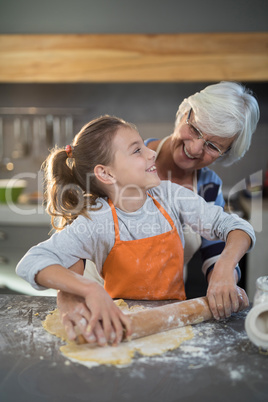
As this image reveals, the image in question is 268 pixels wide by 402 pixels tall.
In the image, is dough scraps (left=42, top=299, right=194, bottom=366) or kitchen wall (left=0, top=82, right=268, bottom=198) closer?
dough scraps (left=42, top=299, right=194, bottom=366)

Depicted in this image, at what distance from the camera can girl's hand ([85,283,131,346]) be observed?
813 mm

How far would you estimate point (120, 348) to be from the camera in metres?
0.81

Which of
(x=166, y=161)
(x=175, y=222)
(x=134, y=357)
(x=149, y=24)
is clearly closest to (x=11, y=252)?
(x=166, y=161)

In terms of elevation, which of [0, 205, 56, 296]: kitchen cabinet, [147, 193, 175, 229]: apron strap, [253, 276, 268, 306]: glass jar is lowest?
[0, 205, 56, 296]: kitchen cabinet

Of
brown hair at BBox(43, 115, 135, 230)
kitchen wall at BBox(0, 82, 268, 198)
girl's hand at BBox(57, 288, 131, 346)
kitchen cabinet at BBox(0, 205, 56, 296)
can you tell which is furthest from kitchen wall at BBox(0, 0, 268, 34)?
girl's hand at BBox(57, 288, 131, 346)

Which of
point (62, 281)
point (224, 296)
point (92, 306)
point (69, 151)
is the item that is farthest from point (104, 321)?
point (69, 151)

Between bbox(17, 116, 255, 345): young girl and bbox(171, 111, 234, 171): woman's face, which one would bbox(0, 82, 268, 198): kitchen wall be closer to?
bbox(171, 111, 234, 171): woman's face

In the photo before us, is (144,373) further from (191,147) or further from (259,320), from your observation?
(191,147)

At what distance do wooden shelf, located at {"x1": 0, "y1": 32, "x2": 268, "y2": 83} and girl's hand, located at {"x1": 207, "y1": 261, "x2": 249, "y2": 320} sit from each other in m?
1.78

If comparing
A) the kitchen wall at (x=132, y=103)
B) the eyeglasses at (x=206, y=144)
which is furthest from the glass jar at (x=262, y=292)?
the kitchen wall at (x=132, y=103)

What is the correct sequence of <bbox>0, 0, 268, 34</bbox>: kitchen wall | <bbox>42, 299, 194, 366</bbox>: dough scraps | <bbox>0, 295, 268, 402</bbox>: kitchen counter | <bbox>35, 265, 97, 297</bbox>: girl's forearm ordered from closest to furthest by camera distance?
<bbox>0, 295, 268, 402</bbox>: kitchen counter → <bbox>42, 299, 194, 366</bbox>: dough scraps → <bbox>35, 265, 97, 297</bbox>: girl's forearm → <bbox>0, 0, 268, 34</bbox>: kitchen wall

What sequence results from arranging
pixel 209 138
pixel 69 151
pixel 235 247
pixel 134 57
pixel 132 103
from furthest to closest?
1. pixel 132 103
2. pixel 134 57
3. pixel 209 138
4. pixel 69 151
5. pixel 235 247

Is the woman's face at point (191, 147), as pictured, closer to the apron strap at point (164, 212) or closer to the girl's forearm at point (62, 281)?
the apron strap at point (164, 212)

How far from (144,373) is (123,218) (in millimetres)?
529
